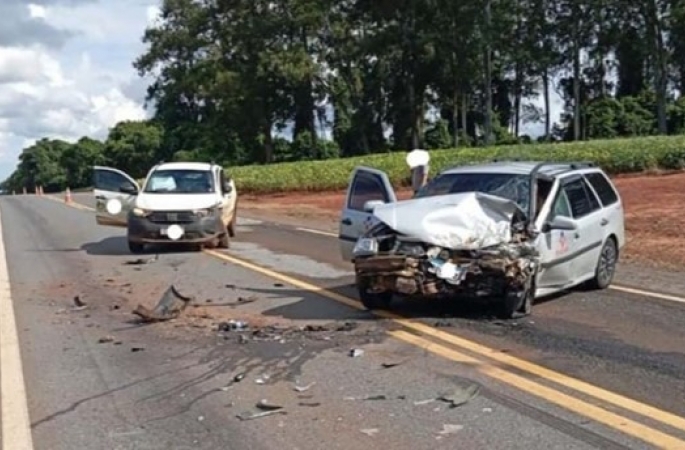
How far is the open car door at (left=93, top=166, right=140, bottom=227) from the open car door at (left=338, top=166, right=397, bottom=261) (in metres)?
7.95

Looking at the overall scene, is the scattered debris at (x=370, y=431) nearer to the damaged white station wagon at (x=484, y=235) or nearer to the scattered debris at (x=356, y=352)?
the scattered debris at (x=356, y=352)

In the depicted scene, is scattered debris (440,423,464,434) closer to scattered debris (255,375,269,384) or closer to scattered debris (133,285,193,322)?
scattered debris (255,375,269,384)

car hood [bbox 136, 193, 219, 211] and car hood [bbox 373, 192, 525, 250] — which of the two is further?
car hood [bbox 136, 193, 219, 211]

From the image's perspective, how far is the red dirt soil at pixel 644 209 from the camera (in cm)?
1621

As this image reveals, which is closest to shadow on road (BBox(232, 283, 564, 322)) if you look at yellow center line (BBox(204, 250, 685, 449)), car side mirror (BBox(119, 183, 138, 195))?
yellow center line (BBox(204, 250, 685, 449))

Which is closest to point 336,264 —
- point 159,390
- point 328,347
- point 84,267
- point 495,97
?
point 84,267

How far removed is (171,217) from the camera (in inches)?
698

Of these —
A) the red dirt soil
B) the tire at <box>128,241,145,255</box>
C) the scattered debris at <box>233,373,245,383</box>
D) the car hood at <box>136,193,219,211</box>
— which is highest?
the car hood at <box>136,193,219,211</box>

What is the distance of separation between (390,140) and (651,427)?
59328mm

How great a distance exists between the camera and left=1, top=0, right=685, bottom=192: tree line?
169 feet

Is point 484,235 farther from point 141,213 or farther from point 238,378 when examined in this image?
point 141,213

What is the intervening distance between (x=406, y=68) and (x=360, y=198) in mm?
45024

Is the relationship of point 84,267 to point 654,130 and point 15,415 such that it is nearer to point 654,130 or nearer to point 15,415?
point 15,415

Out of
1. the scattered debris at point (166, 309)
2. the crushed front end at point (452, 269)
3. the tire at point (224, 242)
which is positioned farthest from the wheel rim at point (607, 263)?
the tire at point (224, 242)
